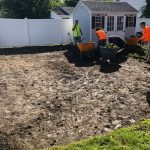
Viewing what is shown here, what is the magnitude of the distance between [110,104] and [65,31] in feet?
46.6

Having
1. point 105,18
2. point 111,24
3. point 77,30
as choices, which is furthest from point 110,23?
point 77,30

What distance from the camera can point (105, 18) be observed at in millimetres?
19094

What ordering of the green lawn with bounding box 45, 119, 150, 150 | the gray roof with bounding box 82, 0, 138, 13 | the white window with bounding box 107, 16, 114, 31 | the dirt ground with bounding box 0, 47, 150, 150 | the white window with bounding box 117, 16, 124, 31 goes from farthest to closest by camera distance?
the white window with bounding box 117, 16, 124, 31 → the white window with bounding box 107, 16, 114, 31 → the gray roof with bounding box 82, 0, 138, 13 → the dirt ground with bounding box 0, 47, 150, 150 → the green lawn with bounding box 45, 119, 150, 150

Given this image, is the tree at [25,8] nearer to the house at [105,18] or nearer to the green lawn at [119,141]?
the house at [105,18]

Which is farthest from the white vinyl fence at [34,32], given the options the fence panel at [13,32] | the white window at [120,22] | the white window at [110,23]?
the white window at [120,22]

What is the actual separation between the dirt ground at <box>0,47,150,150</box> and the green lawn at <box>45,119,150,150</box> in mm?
538

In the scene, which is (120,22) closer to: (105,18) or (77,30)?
(105,18)

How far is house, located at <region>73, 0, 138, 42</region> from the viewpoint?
62.0ft

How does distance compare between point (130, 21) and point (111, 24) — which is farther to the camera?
point (130, 21)

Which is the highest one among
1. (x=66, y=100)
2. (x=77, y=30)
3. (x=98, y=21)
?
(x=98, y=21)

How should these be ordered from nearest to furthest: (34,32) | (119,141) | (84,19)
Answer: (119,141) < (84,19) < (34,32)

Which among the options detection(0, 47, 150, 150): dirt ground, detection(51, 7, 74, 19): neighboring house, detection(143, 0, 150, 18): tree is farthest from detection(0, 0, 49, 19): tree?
detection(0, 47, 150, 150): dirt ground

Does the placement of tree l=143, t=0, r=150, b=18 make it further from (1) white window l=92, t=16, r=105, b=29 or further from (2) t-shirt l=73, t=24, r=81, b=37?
(2) t-shirt l=73, t=24, r=81, b=37

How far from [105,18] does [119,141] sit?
1376cm
